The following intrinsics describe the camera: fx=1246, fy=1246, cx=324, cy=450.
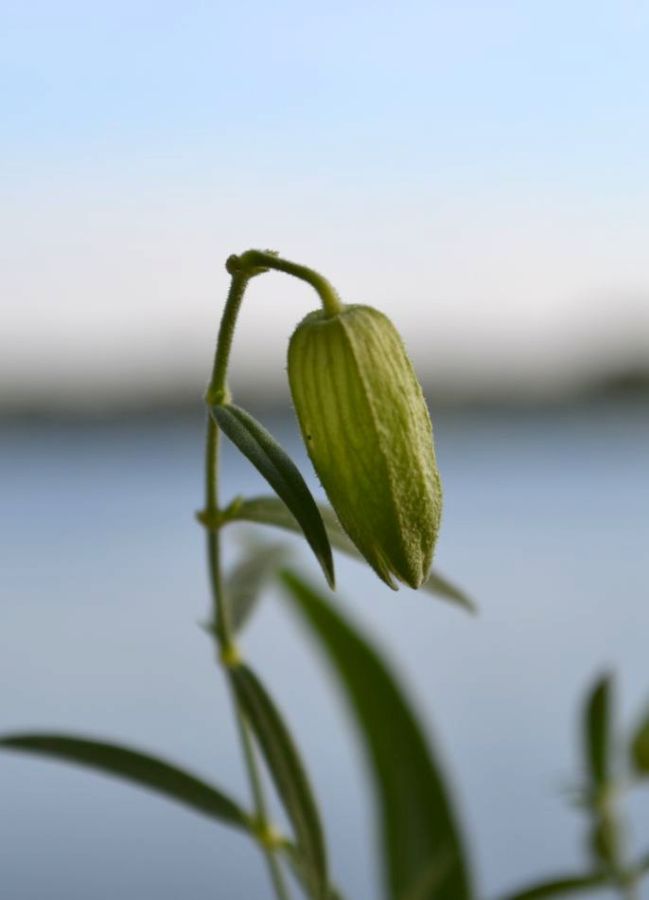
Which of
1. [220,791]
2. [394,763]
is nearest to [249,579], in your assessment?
[220,791]

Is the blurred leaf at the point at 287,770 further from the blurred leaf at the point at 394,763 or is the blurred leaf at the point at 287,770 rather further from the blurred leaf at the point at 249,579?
the blurred leaf at the point at 394,763

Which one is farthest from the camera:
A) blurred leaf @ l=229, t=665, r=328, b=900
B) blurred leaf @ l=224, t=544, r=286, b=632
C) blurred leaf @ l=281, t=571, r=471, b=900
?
blurred leaf @ l=281, t=571, r=471, b=900

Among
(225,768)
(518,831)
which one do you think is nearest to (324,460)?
(518,831)

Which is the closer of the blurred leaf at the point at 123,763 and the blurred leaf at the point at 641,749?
the blurred leaf at the point at 123,763

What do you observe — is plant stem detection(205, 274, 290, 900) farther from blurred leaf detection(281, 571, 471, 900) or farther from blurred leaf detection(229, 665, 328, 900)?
blurred leaf detection(281, 571, 471, 900)

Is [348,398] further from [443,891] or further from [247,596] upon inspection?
[443,891]

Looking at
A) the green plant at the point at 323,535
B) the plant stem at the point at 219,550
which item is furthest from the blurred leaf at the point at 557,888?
the plant stem at the point at 219,550

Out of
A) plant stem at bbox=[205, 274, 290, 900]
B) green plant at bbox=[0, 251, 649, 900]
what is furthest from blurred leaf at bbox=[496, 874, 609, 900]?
plant stem at bbox=[205, 274, 290, 900]
